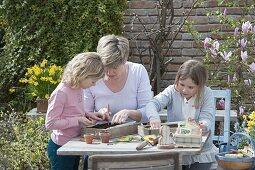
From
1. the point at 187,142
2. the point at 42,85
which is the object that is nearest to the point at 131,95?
the point at 187,142

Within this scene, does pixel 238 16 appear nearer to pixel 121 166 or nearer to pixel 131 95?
pixel 131 95

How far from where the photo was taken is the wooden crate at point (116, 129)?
4.01 metres

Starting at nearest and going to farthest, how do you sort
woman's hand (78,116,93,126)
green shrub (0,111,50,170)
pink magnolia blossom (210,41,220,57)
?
woman's hand (78,116,93,126), green shrub (0,111,50,170), pink magnolia blossom (210,41,220,57)

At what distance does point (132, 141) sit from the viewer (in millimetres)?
3953

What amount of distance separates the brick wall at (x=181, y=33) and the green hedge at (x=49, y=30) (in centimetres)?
21

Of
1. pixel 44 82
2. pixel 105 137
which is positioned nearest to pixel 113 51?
pixel 105 137

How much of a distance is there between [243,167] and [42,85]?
280cm

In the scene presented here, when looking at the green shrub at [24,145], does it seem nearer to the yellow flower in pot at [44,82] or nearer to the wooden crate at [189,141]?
the yellow flower in pot at [44,82]

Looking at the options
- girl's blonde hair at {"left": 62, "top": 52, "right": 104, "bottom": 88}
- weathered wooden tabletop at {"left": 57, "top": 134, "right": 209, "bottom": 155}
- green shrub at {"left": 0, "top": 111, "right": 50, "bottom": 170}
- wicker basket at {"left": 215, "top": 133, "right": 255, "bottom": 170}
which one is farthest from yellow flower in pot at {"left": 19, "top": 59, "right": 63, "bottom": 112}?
wicker basket at {"left": 215, "top": 133, "right": 255, "bottom": 170}

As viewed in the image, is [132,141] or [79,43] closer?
[132,141]

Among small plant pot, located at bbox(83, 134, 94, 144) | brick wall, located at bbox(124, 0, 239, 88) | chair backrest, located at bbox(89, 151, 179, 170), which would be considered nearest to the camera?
chair backrest, located at bbox(89, 151, 179, 170)

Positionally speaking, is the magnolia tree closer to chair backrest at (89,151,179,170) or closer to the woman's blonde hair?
the woman's blonde hair

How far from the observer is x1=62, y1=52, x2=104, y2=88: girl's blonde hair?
13.4ft

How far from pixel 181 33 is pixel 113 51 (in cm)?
300
